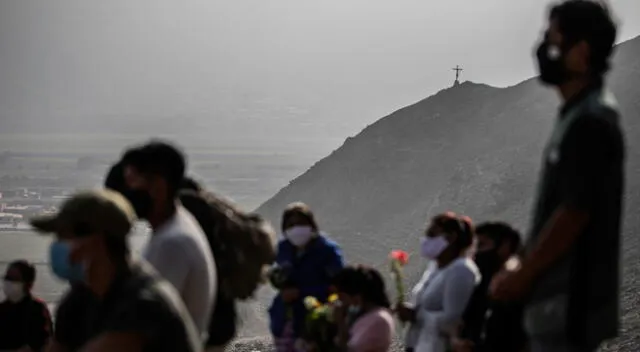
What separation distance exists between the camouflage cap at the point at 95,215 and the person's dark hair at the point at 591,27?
5.95 ft

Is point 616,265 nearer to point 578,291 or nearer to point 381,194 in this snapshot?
point 578,291

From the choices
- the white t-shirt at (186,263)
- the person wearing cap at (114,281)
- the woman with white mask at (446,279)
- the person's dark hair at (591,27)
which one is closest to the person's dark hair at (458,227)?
the woman with white mask at (446,279)

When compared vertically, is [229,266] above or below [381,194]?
above

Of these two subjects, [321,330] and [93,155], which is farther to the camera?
[93,155]

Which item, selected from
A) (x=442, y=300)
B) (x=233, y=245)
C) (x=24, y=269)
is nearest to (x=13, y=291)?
(x=24, y=269)

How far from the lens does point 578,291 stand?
4.97 m

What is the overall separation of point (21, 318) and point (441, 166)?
48441 millimetres

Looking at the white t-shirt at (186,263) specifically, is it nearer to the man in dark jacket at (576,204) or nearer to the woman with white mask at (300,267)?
the man in dark jacket at (576,204)

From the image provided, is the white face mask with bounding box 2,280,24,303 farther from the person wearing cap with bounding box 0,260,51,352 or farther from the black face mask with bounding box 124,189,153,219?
the black face mask with bounding box 124,189,153,219

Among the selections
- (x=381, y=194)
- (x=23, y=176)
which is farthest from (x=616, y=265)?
(x=23, y=176)

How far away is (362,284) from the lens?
7711 mm

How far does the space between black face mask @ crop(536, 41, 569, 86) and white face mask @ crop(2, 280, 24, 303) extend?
4456 millimetres

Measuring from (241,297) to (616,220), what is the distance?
2448 millimetres

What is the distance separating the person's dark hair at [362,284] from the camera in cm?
771
